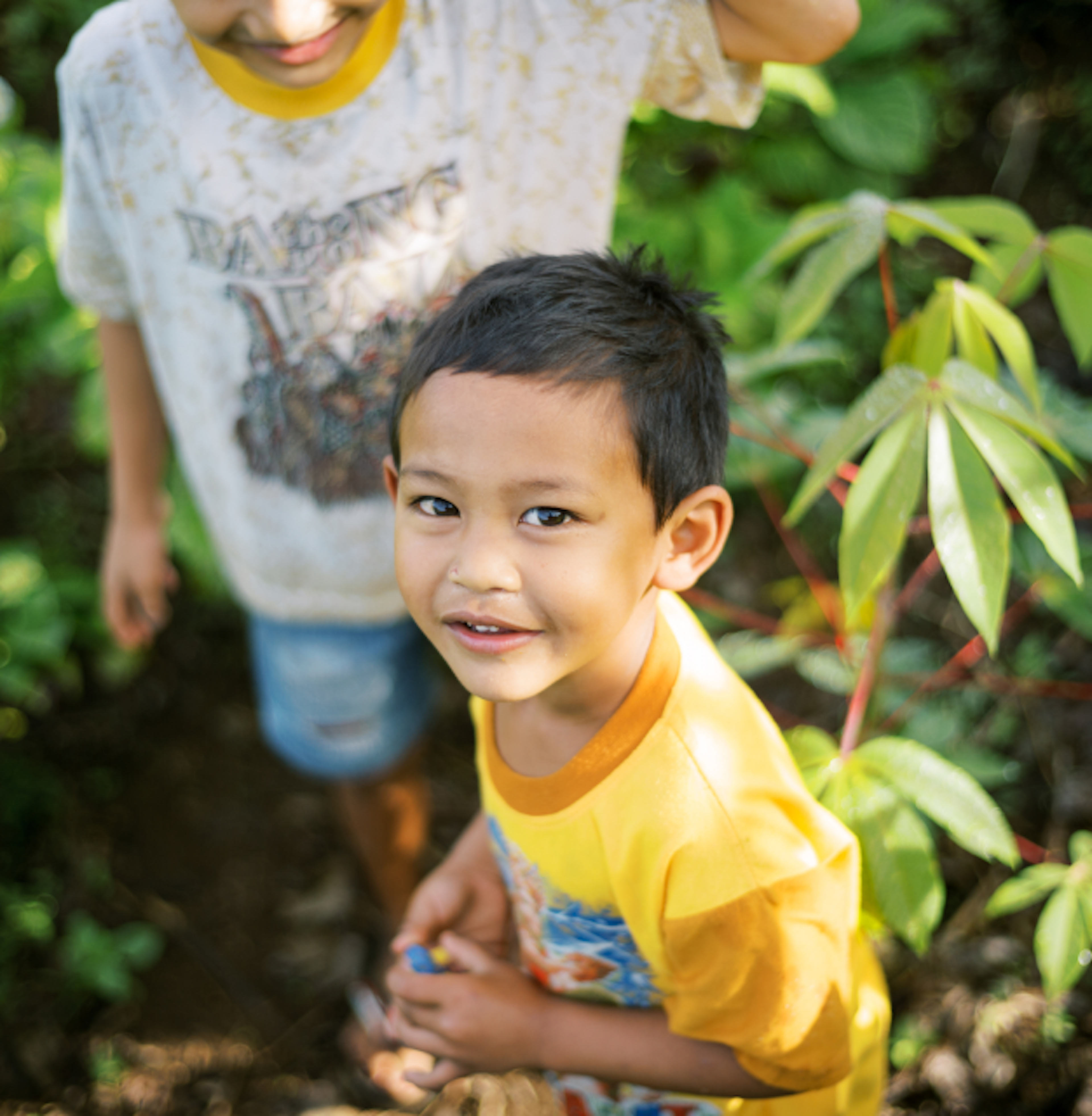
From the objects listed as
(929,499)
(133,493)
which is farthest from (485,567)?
(133,493)

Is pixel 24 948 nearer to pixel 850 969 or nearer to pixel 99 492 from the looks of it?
pixel 99 492

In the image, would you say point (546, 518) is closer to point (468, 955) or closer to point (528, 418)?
point (528, 418)

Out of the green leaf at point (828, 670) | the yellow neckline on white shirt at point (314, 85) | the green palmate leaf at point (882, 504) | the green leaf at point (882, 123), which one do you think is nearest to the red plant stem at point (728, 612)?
the green leaf at point (828, 670)

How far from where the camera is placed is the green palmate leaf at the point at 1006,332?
0.91 m

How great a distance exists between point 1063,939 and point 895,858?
0.23 metres

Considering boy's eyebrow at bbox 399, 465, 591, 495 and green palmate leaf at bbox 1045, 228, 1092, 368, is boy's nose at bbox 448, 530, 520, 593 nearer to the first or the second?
boy's eyebrow at bbox 399, 465, 591, 495

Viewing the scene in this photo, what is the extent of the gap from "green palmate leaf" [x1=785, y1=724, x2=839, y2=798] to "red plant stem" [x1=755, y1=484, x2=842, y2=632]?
0.49m

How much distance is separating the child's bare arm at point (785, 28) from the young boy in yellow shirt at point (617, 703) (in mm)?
252

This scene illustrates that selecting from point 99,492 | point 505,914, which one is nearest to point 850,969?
point 505,914

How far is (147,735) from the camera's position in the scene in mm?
2070

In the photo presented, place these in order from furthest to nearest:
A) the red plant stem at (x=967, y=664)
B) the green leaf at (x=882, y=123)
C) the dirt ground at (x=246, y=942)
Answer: the green leaf at (x=882, y=123) → the dirt ground at (x=246, y=942) → the red plant stem at (x=967, y=664)

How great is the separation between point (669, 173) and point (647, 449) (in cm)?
162

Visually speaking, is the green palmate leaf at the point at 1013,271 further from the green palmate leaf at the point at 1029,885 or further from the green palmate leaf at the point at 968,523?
the green palmate leaf at the point at 1029,885

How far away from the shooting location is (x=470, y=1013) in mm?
928
